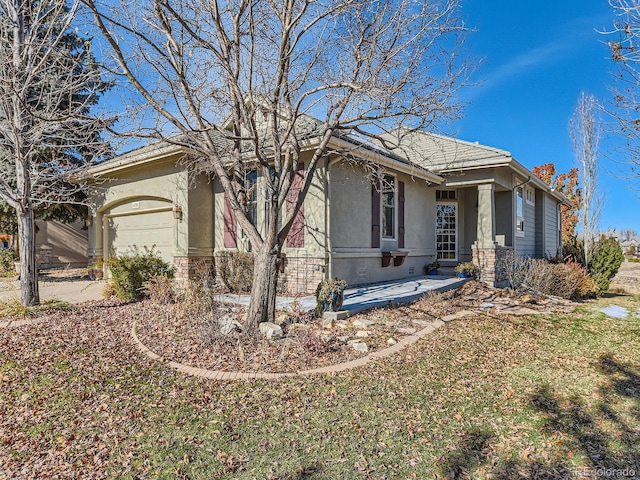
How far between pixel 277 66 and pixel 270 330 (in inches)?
163

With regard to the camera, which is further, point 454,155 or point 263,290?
point 454,155

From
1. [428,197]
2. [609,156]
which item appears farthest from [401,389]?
[428,197]

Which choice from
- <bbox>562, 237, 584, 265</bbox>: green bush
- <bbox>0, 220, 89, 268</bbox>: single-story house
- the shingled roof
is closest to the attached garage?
the shingled roof

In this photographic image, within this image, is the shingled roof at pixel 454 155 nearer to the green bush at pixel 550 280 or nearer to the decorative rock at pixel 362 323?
the green bush at pixel 550 280

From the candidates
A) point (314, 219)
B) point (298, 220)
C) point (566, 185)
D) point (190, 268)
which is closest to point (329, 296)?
point (314, 219)

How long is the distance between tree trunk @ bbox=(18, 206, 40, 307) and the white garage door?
11.9ft

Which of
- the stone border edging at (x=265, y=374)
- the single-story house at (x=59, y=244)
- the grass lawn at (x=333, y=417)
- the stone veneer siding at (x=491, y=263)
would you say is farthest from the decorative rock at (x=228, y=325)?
the single-story house at (x=59, y=244)

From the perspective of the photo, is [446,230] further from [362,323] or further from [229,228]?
[362,323]

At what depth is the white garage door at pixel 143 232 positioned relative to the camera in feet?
37.7

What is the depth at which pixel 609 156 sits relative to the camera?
228 inches

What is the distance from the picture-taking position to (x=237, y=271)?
9.88 m

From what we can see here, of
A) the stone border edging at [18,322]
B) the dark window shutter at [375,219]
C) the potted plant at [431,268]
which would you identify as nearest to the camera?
the stone border edging at [18,322]

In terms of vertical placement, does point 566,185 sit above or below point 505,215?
above

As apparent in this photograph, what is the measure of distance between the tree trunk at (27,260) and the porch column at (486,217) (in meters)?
11.2
